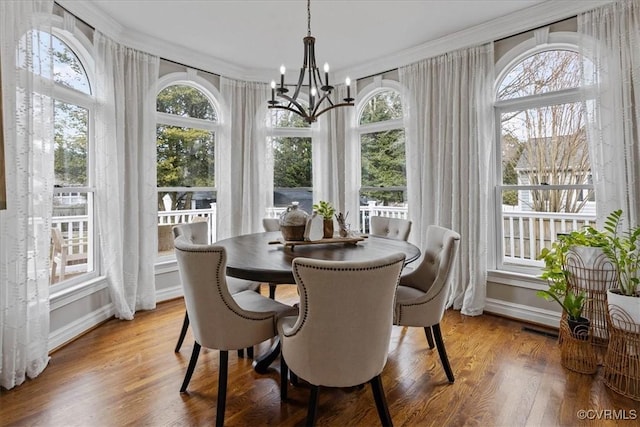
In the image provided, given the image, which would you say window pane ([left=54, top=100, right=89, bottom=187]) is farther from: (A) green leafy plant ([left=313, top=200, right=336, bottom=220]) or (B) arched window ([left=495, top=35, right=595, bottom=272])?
(B) arched window ([left=495, top=35, right=595, bottom=272])

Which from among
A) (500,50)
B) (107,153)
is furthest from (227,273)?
(500,50)

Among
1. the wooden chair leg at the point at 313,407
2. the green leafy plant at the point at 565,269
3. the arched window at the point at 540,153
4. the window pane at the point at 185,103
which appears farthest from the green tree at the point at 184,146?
the green leafy plant at the point at 565,269

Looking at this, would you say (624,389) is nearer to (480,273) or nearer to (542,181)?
(480,273)

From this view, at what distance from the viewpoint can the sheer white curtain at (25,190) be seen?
6.72 ft

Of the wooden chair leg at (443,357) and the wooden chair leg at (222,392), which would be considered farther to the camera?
the wooden chair leg at (443,357)

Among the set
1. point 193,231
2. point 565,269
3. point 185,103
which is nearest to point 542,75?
point 565,269

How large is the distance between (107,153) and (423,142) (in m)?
3.25

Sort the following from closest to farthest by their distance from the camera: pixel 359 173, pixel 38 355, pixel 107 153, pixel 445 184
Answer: pixel 38 355 → pixel 107 153 → pixel 445 184 → pixel 359 173

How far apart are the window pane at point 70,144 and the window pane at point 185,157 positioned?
0.81m

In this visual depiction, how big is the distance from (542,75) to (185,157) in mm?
3941

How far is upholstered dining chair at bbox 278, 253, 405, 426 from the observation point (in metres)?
1.37

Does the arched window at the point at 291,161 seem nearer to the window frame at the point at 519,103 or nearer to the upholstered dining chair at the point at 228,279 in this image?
the upholstered dining chair at the point at 228,279

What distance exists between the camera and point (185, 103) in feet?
13.3

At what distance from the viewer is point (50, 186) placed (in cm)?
236
